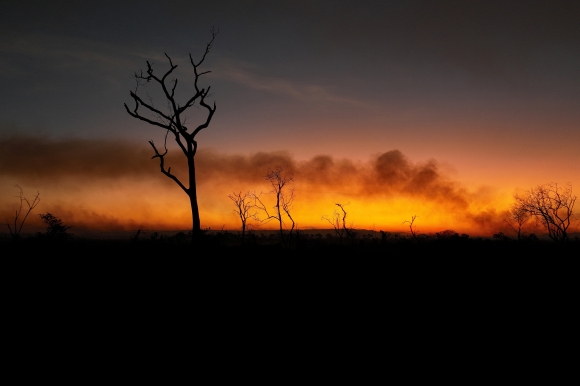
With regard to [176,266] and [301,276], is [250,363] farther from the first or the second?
[176,266]

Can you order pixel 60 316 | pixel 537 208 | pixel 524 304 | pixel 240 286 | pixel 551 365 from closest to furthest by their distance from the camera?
1. pixel 551 365
2. pixel 60 316
3. pixel 524 304
4. pixel 240 286
5. pixel 537 208

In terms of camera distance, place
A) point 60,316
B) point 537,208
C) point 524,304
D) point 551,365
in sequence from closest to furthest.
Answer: point 551,365, point 60,316, point 524,304, point 537,208

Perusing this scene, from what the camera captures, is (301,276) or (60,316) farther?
(301,276)

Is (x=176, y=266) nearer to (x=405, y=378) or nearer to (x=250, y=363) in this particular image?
(x=250, y=363)

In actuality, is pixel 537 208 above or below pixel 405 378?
above

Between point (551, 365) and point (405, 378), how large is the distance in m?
3.73

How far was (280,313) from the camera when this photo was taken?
11.9 metres

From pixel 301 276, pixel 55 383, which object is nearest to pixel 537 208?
pixel 301 276

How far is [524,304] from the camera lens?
1302 cm

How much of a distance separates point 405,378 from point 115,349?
7.18 metres

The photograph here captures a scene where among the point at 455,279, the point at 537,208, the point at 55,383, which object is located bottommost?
the point at 55,383

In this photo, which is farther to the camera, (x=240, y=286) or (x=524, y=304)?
(x=240, y=286)

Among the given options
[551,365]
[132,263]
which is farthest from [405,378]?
[132,263]

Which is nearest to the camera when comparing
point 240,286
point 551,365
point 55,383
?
point 55,383
